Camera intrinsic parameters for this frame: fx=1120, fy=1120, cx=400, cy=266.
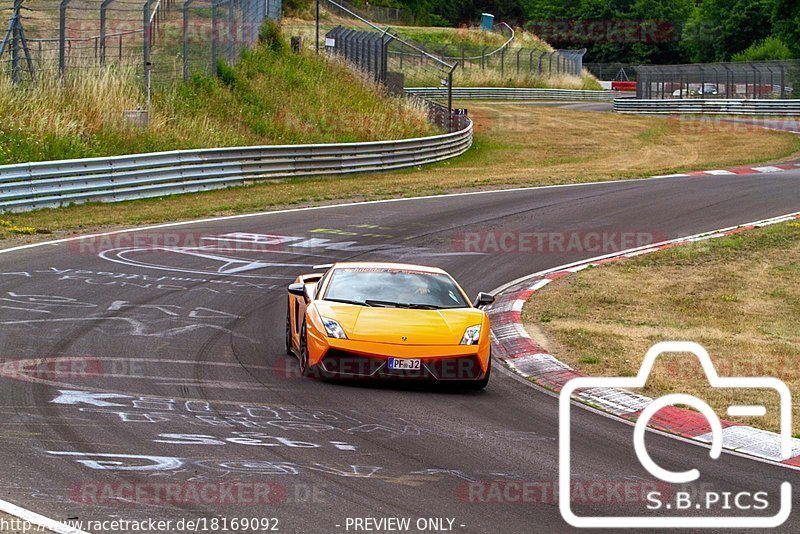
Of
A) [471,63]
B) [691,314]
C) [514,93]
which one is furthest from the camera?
[471,63]

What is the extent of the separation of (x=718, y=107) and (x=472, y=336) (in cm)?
5294

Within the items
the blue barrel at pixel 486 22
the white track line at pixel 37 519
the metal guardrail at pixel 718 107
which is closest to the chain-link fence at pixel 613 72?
the blue barrel at pixel 486 22

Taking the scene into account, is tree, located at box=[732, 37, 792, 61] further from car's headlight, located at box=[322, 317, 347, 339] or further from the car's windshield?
car's headlight, located at box=[322, 317, 347, 339]

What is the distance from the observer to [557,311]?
15.6 meters

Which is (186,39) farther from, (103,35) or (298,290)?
(298,290)

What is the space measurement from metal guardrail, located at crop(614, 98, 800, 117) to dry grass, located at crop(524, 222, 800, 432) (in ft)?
130

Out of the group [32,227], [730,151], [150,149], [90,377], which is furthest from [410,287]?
[730,151]

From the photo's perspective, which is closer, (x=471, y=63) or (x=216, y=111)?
(x=216, y=111)

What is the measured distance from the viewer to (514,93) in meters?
76.2

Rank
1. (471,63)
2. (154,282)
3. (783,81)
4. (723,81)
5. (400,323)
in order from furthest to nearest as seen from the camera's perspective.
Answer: (471,63), (723,81), (783,81), (154,282), (400,323)

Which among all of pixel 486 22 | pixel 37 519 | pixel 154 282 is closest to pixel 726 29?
pixel 486 22

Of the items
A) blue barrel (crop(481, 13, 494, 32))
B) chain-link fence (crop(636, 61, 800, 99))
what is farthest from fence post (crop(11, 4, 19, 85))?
blue barrel (crop(481, 13, 494, 32))

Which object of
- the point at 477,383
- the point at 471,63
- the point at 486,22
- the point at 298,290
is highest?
the point at 486,22

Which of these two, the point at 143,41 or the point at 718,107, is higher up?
the point at 143,41
